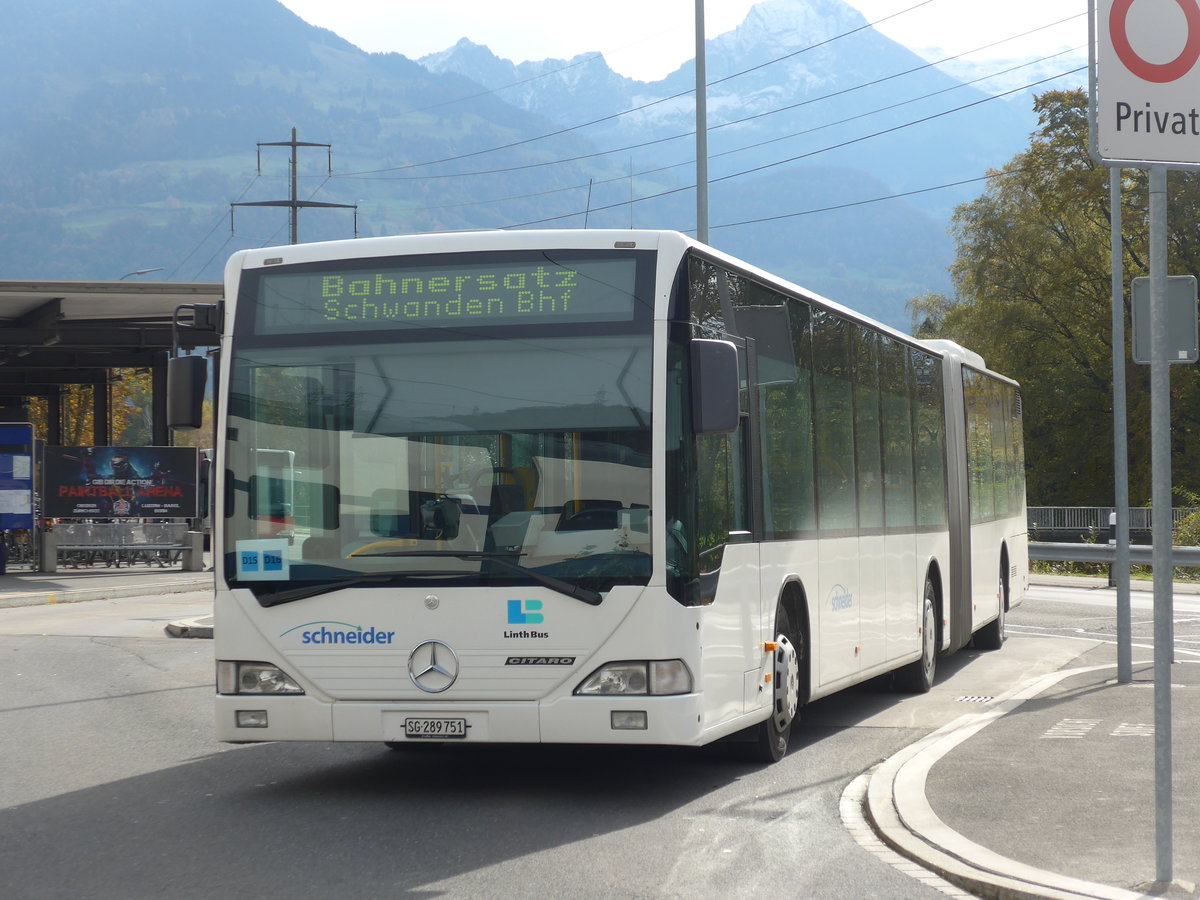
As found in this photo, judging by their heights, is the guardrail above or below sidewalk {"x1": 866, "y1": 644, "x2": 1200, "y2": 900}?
above

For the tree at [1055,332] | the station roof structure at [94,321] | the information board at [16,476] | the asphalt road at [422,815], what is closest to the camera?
the asphalt road at [422,815]

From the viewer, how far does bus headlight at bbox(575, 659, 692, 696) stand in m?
8.22

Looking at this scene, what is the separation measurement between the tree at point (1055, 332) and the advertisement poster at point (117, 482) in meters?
30.7

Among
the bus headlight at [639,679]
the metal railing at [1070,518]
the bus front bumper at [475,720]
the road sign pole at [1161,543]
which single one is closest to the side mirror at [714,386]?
the bus headlight at [639,679]

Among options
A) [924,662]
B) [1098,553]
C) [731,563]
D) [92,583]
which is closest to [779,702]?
[731,563]

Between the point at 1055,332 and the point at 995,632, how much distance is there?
143ft

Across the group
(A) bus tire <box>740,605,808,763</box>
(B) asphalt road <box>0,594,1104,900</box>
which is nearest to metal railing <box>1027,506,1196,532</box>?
(B) asphalt road <box>0,594,1104,900</box>

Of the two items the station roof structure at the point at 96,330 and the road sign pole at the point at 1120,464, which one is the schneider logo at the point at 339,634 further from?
the station roof structure at the point at 96,330

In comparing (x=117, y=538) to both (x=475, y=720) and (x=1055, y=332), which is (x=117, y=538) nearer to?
(x=475, y=720)

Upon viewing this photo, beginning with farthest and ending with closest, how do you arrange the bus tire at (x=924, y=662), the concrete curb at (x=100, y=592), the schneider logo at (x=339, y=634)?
1. the concrete curb at (x=100, y=592)
2. the bus tire at (x=924, y=662)
3. the schneider logo at (x=339, y=634)

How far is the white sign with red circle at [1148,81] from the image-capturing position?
6098 mm

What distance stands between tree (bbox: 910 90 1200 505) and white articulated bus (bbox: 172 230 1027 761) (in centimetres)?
4873

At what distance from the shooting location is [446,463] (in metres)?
8.44

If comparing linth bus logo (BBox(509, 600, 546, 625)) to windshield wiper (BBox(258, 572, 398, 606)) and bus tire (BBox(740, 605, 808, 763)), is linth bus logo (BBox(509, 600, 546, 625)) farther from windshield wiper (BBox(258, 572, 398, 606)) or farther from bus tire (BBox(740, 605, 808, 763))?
bus tire (BBox(740, 605, 808, 763))
